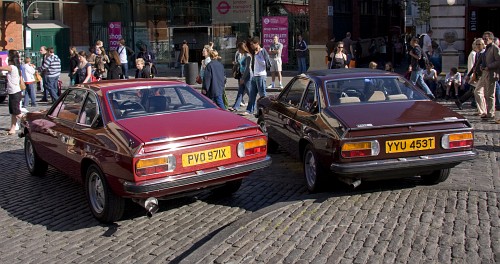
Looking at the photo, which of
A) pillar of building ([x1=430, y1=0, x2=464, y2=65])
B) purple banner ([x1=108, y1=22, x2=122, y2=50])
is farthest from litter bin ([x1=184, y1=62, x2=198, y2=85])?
purple banner ([x1=108, y1=22, x2=122, y2=50])

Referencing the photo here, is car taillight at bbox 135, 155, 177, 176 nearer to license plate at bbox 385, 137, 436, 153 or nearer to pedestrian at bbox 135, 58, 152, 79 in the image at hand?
license plate at bbox 385, 137, 436, 153

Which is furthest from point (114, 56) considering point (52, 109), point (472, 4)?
point (472, 4)

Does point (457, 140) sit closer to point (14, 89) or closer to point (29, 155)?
point (29, 155)

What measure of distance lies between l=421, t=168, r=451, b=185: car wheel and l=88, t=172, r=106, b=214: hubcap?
3.81 m

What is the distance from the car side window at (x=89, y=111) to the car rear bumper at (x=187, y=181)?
4.37 ft

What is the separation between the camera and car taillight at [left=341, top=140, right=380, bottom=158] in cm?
665

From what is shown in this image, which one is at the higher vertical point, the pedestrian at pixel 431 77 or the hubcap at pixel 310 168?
the pedestrian at pixel 431 77

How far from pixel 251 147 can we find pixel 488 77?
6.91 metres

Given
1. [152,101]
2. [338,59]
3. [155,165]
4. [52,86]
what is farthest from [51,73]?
[155,165]

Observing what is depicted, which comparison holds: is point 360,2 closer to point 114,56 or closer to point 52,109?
point 114,56

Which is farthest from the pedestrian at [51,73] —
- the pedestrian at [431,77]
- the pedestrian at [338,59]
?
the pedestrian at [431,77]

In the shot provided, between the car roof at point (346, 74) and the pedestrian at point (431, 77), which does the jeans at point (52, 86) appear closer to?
the pedestrian at point (431, 77)

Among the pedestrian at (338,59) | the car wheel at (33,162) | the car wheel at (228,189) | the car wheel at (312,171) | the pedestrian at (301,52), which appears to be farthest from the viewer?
the pedestrian at (301,52)

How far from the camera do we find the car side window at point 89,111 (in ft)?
23.5
